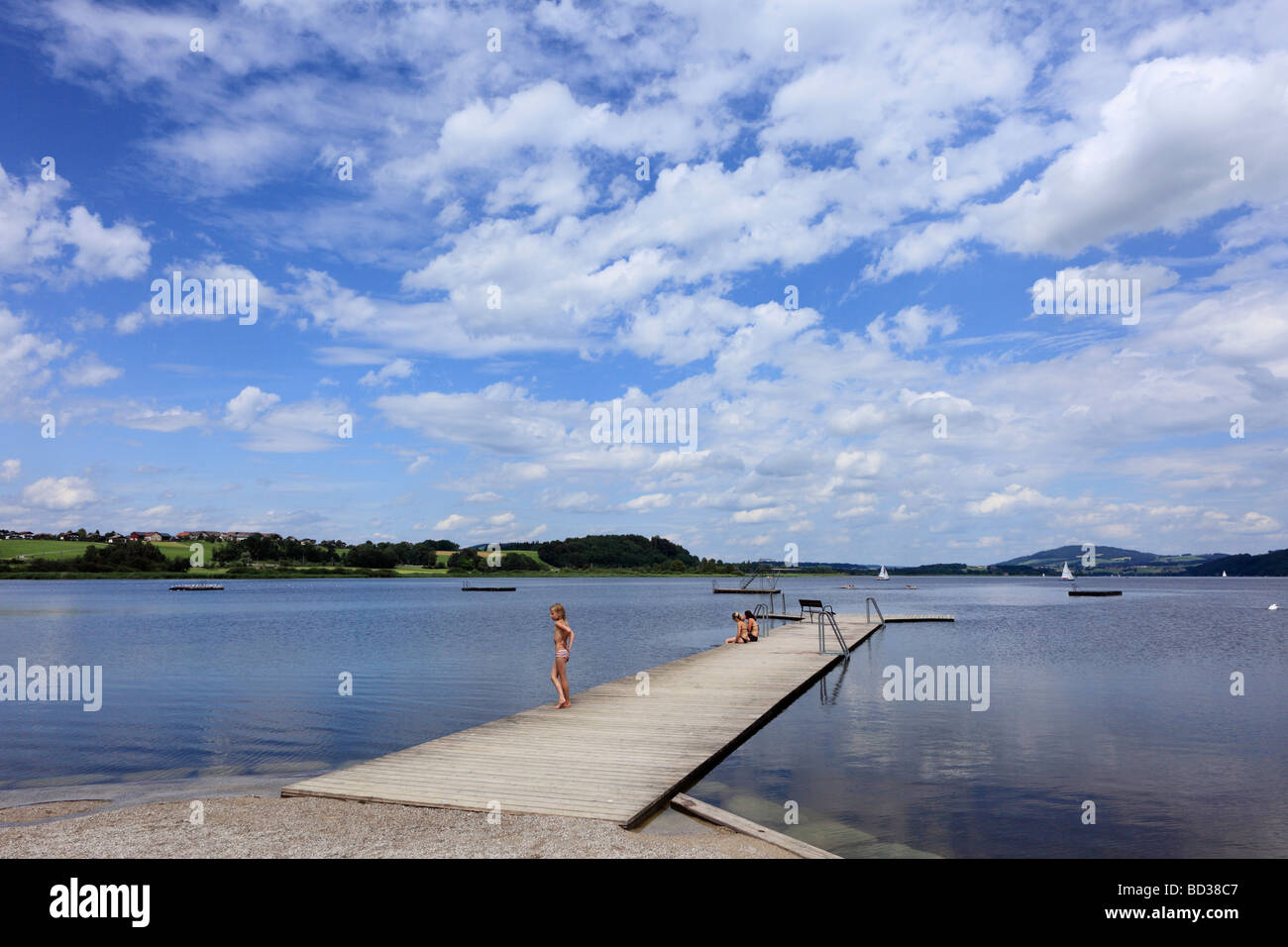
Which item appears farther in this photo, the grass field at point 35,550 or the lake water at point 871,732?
the grass field at point 35,550

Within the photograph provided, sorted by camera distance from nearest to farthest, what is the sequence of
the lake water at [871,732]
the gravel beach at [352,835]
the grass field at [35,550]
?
the gravel beach at [352,835], the lake water at [871,732], the grass field at [35,550]

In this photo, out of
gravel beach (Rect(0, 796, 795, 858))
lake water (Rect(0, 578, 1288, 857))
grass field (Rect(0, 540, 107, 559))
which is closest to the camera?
gravel beach (Rect(0, 796, 795, 858))

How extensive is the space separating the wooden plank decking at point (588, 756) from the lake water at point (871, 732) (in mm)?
738

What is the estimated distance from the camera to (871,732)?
1766 cm

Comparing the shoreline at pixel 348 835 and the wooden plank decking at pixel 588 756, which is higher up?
the shoreline at pixel 348 835

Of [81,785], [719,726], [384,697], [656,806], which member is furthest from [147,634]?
[656,806]

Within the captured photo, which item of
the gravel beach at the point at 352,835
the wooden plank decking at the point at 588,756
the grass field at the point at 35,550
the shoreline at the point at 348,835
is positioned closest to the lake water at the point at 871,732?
the wooden plank decking at the point at 588,756

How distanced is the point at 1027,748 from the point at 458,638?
110 feet

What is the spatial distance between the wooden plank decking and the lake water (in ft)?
2.42

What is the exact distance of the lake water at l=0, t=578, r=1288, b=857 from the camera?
1144 centimetres

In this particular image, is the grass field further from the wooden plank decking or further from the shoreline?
the shoreline

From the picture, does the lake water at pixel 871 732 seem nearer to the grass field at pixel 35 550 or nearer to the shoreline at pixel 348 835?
the shoreline at pixel 348 835

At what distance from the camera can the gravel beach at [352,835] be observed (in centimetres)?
801

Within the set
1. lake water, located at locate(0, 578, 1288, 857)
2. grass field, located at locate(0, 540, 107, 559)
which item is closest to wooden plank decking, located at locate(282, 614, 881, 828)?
lake water, located at locate(0, 578, 1288, 857)
